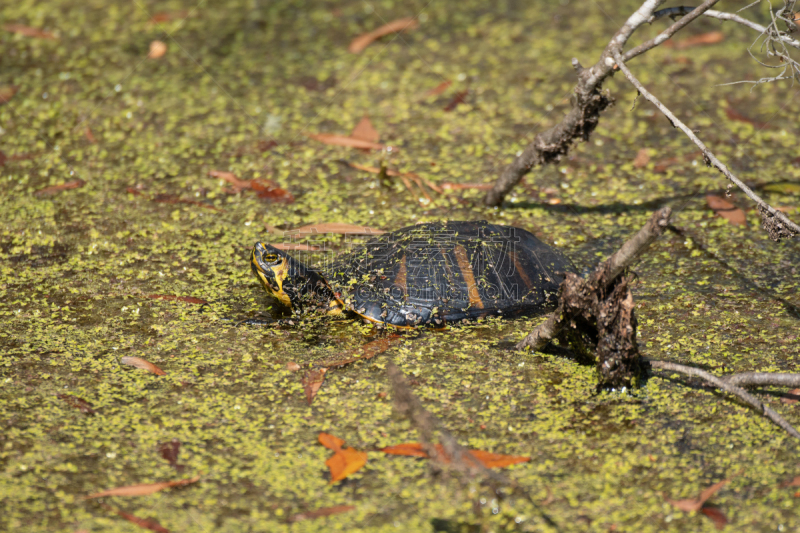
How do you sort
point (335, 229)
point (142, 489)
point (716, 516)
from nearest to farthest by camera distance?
point (716, 516) < point (142, 489) < point (335, 229)

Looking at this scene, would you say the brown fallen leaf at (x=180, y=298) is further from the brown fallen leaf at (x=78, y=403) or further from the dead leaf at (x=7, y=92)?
the dead leaf at (x=7, y=92)

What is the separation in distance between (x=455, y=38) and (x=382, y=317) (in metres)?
4.07

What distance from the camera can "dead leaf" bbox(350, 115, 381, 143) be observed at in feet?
18.1

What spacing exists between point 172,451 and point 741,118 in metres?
4.90

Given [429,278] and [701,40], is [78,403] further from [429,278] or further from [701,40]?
[701,40]

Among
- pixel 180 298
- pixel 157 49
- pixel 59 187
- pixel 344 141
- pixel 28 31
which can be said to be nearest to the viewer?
pixel 180 298

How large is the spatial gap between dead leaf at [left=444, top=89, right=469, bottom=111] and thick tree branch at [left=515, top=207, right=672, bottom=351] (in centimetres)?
300

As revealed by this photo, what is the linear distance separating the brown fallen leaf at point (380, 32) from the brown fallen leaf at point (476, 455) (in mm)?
4661

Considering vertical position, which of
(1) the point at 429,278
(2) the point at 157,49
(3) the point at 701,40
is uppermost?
(3) the point at 701,40

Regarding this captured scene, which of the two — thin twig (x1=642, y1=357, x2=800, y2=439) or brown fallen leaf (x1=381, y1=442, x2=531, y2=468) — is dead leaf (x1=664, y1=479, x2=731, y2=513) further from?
brown fallen leaf (x1=381, y1=442, x2=531, y2=468)

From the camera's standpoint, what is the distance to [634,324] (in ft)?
9.50

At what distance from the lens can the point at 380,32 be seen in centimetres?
677

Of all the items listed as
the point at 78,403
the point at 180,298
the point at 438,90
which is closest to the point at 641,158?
the point at 438,90

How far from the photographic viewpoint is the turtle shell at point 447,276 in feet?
11.7
